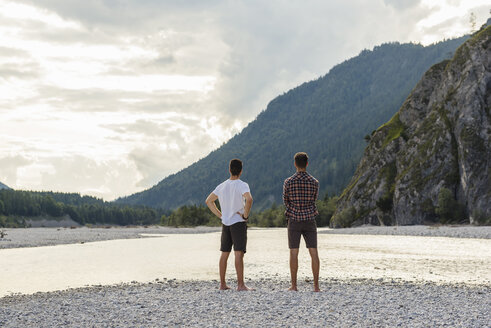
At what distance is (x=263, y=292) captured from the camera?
1503 cm

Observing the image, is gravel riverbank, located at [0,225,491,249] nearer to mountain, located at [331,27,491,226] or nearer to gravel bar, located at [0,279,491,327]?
mountain, located at [331,27,491,226]

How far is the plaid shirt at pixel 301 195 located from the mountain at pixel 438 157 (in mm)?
75911

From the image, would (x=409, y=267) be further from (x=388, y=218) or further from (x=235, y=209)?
(x=388, y=218)

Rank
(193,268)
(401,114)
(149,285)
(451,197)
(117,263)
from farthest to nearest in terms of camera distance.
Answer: (401,114)
(451,197)
(117,263)
(193,268)
(149,285)

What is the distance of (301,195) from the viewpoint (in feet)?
48.2

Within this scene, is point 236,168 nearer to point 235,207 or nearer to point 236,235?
point 235,207

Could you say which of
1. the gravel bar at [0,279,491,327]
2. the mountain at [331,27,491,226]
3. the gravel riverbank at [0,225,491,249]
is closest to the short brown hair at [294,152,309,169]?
the gravel bar at [0,279,491,327]

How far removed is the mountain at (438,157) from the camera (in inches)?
3580

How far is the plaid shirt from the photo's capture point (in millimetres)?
14656

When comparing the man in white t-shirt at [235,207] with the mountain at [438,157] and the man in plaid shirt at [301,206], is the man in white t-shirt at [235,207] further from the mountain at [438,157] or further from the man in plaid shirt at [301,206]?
the mountain at [438,157]

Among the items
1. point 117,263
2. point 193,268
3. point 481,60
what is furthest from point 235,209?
point 481,60

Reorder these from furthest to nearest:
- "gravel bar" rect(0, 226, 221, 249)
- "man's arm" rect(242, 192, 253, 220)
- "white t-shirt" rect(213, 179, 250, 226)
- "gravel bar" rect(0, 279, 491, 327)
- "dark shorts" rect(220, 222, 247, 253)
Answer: "gravel bar" rect(0, 226, 221, 249), "dark shorts" rect(220, 222, 247, 253), "white t-shirt" rect(213, 179, 250, 226), "man's arm" rect(242, 192, 253, 220), "gravel bar" rect(0, 279, 491, 327)

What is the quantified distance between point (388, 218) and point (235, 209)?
101 meters

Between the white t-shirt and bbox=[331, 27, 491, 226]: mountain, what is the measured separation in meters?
76.7
